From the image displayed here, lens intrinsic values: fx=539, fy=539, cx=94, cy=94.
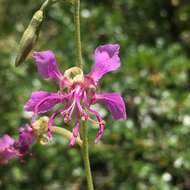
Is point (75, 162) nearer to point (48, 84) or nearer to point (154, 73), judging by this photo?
point (48, 84)

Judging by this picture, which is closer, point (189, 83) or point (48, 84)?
point (48, 84)

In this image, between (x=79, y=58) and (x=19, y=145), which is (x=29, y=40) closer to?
(x=79, y=58)

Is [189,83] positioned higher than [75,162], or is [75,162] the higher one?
[189,83]

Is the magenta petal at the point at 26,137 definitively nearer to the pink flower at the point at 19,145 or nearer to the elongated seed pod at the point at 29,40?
the pink flower at the point at 19,145

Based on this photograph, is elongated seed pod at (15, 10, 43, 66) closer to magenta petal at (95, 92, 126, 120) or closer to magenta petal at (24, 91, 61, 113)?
magenta petal at (24, 91, 61, 113)

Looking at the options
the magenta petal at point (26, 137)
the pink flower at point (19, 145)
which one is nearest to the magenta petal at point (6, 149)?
the pink flower at point (19, 145)

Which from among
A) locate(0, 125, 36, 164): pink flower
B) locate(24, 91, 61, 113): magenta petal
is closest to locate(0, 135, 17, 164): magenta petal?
locate(0, 125, 36, 164): pink flower

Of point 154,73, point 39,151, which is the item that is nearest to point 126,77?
point 154,73

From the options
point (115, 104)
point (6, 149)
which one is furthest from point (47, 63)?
point (6, 149)
